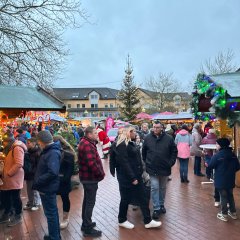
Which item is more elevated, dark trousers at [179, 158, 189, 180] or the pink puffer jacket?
the pink puffer jacket

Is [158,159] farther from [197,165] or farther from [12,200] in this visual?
[197,165]

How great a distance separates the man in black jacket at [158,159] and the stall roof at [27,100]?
2.08 meters

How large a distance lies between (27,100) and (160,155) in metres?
2.90

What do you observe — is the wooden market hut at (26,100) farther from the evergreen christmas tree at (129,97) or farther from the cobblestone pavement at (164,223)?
the evergreen christmas tree at (129,97)

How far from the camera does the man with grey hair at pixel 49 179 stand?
16.3ft

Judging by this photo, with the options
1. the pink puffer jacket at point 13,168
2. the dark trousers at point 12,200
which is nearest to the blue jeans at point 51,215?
the pink puffer jacket at point 13,168

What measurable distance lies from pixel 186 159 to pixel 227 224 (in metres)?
4.14

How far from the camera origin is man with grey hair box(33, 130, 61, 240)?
4969 millimetres

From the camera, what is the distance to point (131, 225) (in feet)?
19.4

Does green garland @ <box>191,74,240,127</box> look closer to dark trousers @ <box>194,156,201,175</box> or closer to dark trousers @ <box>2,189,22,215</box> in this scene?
dark trousers @ <box>2,189,22,215</box>

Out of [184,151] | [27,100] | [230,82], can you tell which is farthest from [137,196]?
[184,151]

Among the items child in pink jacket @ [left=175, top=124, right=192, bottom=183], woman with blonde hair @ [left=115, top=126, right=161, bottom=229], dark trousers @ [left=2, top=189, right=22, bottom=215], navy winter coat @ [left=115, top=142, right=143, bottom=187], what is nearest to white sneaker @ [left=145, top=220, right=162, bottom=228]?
woman with blonde hair @ [left=115, top=126, right=161, bottom=229]

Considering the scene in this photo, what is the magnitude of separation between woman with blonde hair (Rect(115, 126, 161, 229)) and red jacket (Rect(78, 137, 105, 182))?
395 mm

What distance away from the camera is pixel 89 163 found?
5523 millimetres
